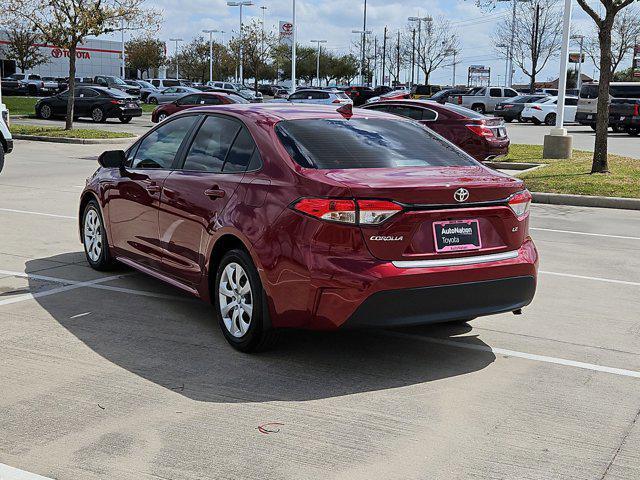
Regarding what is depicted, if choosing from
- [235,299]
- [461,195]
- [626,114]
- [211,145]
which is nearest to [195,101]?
[626,114]

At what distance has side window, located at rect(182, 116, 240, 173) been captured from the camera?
237 inches

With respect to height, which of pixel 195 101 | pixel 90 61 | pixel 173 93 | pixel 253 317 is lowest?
pixel 253 317

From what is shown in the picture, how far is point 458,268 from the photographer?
16.8 feet

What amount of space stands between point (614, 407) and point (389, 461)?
61.8 inches

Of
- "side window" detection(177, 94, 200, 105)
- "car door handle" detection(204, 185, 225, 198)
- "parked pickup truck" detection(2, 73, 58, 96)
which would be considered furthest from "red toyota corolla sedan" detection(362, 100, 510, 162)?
"parked pickup truck" detection(2, 73, 58, 96)

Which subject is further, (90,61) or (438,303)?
(90,61)

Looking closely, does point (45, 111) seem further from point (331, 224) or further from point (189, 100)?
point (331, 224)

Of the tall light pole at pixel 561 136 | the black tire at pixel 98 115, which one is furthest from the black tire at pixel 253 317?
the black tire at pixel 98 115

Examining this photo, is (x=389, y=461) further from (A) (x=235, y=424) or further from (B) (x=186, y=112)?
(B) (x=186, y=112)

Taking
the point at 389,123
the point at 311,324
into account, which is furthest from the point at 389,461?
the point at 389,123

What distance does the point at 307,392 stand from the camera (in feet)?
16.1

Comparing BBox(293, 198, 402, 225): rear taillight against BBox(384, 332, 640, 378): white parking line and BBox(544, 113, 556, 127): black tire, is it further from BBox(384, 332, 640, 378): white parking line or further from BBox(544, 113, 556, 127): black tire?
BBox(544, 113, 556, 127): black tire

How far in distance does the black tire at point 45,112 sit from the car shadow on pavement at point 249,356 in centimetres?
3006

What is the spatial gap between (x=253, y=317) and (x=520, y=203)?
189 cm
